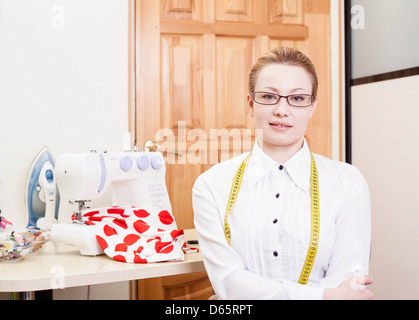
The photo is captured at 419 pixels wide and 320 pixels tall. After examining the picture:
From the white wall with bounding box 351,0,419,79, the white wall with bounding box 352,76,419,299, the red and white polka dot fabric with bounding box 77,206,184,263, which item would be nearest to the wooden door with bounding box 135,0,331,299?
the white wall with bounding box 351,0,419,79

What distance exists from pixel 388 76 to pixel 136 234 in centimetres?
156

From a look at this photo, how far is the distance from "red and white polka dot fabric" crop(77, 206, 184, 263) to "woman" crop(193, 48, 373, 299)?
21 cm

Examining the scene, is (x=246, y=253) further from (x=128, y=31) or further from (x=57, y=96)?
(x=128, y=31)

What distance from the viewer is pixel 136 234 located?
5.12 ft

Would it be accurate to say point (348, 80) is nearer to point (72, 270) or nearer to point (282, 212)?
point (282, 212)

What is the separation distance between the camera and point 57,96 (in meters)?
2.18

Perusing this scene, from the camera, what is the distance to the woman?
125cm

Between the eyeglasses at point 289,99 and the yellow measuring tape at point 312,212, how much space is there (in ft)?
0.56

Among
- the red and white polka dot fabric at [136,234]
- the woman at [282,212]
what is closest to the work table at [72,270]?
the red and white polka dot fabric at [136,234]

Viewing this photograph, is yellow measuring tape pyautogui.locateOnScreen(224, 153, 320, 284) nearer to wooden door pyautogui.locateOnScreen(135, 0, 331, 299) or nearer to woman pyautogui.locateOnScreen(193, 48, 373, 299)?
woman pyautogui.locateOnScreen(193, 48, 373, 299)

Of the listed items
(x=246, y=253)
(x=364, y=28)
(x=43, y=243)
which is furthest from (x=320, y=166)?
(x=364, y=28)

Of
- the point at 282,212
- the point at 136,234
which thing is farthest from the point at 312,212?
the point at 136,234

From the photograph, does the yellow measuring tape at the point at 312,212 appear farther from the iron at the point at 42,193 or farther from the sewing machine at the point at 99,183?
the iron at the point at 42,193

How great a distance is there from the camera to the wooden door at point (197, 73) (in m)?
2.50
